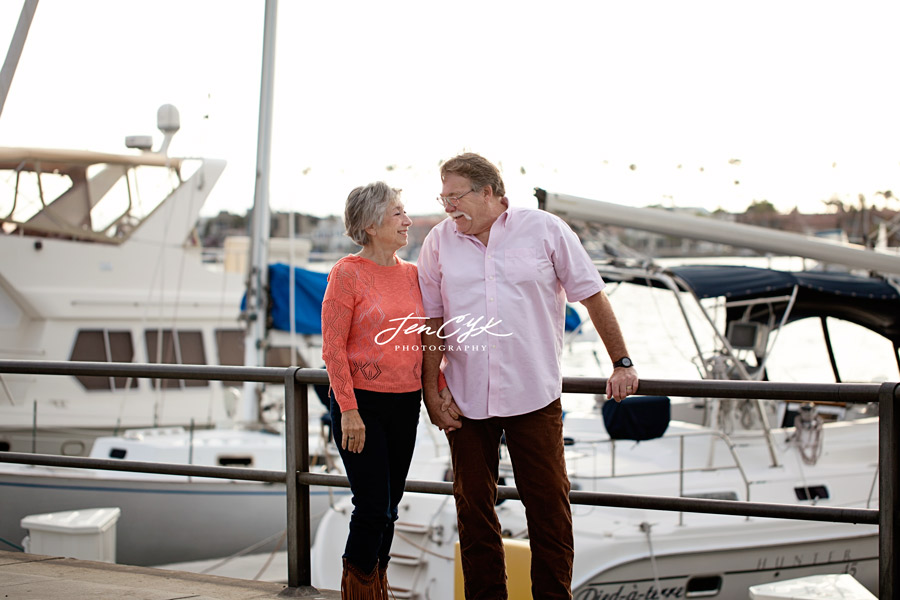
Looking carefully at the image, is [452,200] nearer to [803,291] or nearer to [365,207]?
[365,207]

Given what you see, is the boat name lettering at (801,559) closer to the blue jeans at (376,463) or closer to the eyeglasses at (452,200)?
the blue jeans at (376,463)

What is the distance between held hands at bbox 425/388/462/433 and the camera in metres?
3.22

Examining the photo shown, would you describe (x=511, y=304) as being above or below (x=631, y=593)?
above

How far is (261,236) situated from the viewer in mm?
12570

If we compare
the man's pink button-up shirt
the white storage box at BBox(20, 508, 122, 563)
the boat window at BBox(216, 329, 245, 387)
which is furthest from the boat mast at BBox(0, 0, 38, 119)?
the boat window at BBox(216, 329, 245, 387)

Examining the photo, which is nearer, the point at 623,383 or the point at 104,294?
the point at 623,383

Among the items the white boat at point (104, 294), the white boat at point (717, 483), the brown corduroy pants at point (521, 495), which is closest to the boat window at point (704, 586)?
the white boat at point (717, 483)

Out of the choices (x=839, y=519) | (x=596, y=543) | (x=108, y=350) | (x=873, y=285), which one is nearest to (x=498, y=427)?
(x=839, y=519)

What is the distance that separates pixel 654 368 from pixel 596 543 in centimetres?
3400

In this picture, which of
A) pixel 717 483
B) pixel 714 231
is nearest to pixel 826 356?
pixel 714 231

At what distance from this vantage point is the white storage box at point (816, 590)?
4.46 meters

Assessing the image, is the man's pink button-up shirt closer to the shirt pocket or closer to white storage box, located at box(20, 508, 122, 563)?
the shirt pocket

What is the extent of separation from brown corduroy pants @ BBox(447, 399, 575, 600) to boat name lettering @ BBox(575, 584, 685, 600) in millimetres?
4186

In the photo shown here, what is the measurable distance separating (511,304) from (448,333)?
0.28m
